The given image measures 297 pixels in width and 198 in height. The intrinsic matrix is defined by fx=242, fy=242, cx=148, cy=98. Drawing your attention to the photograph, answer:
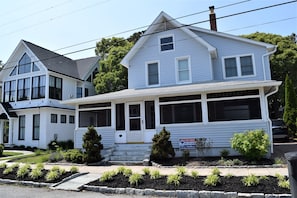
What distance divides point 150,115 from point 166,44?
536 centimetres

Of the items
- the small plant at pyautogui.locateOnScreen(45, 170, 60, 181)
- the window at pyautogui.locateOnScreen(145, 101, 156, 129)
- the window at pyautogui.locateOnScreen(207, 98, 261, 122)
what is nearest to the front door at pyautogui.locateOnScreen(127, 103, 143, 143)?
the window at pyautogui.locateOnScreen(145, 101, 156, 129)

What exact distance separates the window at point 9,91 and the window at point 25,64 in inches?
55.2

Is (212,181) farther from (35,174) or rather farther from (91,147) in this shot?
(91,147)

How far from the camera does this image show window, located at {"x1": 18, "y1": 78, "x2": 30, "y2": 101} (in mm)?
21442

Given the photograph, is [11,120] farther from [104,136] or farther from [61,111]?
[104,136]

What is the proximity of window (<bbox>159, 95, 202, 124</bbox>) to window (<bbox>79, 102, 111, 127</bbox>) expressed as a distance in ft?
11.1

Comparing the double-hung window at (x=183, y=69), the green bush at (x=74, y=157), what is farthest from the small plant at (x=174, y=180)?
the double-hung window at (x=183, y=69)

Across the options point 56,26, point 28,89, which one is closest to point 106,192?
point 56,26

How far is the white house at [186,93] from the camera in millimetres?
11719

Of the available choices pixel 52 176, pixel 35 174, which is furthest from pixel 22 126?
pixel 52 176

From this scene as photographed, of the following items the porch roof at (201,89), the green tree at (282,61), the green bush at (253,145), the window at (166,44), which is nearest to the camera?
the green bush at (253,145)

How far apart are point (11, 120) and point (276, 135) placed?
21729 mm

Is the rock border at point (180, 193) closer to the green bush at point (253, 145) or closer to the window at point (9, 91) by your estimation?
the green bush at point (253, 145)

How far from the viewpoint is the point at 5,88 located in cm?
2266
